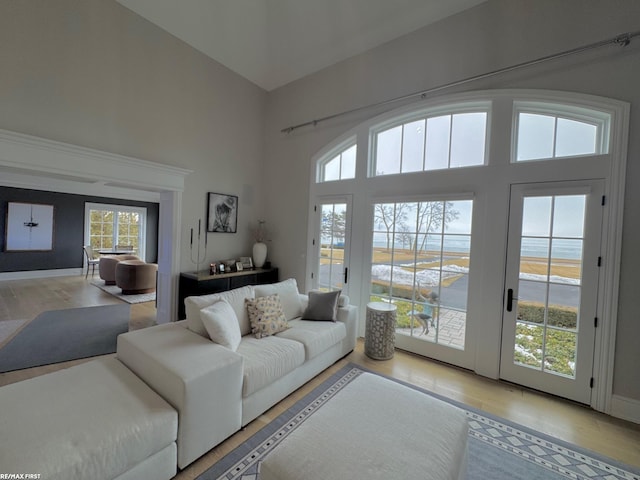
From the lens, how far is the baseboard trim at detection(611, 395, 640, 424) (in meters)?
2.28

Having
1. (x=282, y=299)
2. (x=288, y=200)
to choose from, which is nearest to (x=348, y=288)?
(x=282, y=299)

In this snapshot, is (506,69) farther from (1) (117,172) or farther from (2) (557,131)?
(1) (117,172)

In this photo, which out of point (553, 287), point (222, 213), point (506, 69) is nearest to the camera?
point (553, 287)

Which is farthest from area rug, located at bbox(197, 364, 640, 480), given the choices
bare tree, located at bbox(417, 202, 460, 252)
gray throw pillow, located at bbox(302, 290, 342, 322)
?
bare tree, located at bbox(417, 202, 460, 252)

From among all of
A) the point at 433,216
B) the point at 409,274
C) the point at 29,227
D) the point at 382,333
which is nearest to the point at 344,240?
the point at 409,274

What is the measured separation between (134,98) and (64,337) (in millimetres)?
3298

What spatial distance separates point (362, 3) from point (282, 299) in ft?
12.7

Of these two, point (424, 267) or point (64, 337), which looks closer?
point (424, 267)

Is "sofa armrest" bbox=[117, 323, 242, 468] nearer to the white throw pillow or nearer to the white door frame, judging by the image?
the white throw pillow

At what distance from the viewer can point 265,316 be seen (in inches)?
Result: 107

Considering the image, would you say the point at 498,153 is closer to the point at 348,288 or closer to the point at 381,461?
the point at 348,288

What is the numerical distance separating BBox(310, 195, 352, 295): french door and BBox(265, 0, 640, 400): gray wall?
0.96ft

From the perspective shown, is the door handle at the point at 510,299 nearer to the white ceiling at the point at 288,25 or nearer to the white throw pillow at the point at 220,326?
the white throw pillow at the point at 220,326

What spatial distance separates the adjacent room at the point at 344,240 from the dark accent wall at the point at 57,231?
3.52m
